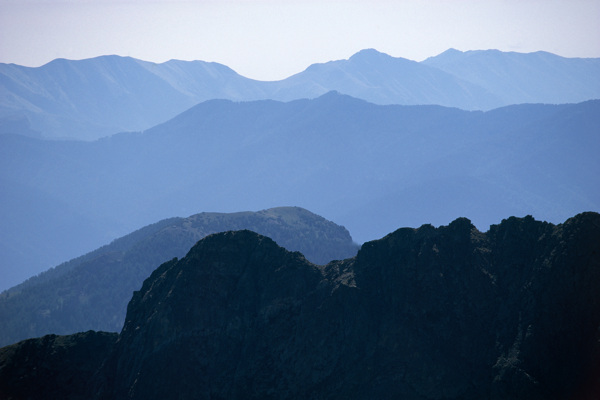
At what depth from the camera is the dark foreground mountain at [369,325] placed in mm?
43125

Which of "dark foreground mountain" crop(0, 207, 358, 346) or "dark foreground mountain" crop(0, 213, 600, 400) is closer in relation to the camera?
"dark foreground mountain" crop(0, 213, 600, 400)

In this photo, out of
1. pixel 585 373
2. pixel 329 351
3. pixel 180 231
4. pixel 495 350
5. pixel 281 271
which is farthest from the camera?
pixel 180 231

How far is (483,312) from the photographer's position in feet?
153

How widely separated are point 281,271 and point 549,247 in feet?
64.7

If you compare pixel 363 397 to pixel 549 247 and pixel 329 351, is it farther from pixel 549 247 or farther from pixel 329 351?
pixel 549 247

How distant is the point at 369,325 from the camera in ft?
162

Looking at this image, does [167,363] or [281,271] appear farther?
[281,271]

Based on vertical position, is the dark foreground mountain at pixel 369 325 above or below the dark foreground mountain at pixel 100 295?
below

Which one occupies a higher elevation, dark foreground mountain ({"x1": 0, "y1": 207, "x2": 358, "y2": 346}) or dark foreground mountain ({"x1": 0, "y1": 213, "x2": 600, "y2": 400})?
dark foreground mountain ({"x1": 0, "y1": 207, "x2": 358, "y2": 346})

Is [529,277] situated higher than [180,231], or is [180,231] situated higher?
[180,231]

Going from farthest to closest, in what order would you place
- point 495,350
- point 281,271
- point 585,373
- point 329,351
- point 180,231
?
point 180,231 → point 281,271 → point 329,351 → point 495,350 → point 585,373

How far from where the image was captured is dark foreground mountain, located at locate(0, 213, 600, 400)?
141ft

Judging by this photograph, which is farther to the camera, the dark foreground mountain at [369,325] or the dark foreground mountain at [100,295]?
the dark foreground mountain at [100,295]

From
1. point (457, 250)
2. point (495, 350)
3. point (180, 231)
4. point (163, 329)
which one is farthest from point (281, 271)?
point (180, 231)
